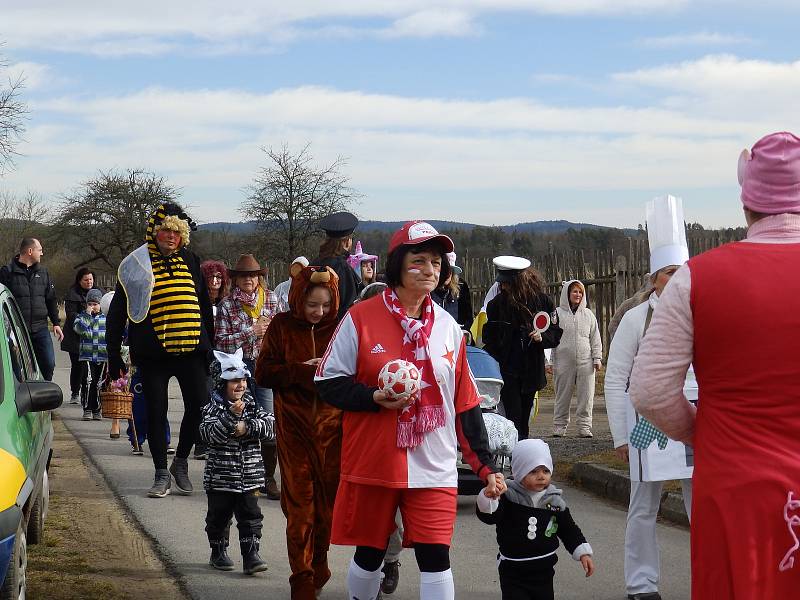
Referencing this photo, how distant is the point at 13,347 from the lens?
22.5 ft

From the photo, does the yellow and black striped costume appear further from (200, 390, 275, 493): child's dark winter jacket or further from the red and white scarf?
the red and white scarf

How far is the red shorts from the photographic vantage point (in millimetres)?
5035

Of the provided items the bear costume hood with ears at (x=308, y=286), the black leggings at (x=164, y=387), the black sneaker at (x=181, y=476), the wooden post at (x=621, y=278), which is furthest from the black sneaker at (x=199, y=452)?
the wooden post at (x=621, y=278)

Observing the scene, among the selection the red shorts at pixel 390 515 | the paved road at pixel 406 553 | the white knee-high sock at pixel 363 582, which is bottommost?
the paved road at pixel 406 553

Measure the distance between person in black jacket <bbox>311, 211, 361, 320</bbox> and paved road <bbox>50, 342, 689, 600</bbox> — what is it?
1.71m

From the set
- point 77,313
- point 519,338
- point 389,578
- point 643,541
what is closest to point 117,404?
point 77,313

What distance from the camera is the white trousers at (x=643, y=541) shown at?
6.53 metres

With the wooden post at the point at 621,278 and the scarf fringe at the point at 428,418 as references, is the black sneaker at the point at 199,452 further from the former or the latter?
the wooden post at the point at 621,278

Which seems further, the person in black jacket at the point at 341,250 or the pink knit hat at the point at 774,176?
the person in black jacket at the point at 341,250

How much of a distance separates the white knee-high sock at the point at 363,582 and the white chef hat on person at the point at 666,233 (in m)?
2.31

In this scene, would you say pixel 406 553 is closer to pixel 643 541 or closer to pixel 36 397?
pixel 643 541

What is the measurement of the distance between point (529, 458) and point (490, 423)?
3121 millimetres

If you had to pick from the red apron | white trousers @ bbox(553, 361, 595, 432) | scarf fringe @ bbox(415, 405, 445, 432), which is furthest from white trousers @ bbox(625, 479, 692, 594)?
white trousers @ bbox(553, 361, 595, 432)

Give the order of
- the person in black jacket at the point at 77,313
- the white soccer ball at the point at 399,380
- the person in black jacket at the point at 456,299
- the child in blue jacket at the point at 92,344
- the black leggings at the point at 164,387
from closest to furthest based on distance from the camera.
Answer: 1. the white soccer ball at the point at 399,380
2. the black leggings at the point at 164,387
3. the person in black jacket at the point at 456,299
4. the child in blue jacket at the point at 92,344
5. the person in black jacket at the point at 77,313
